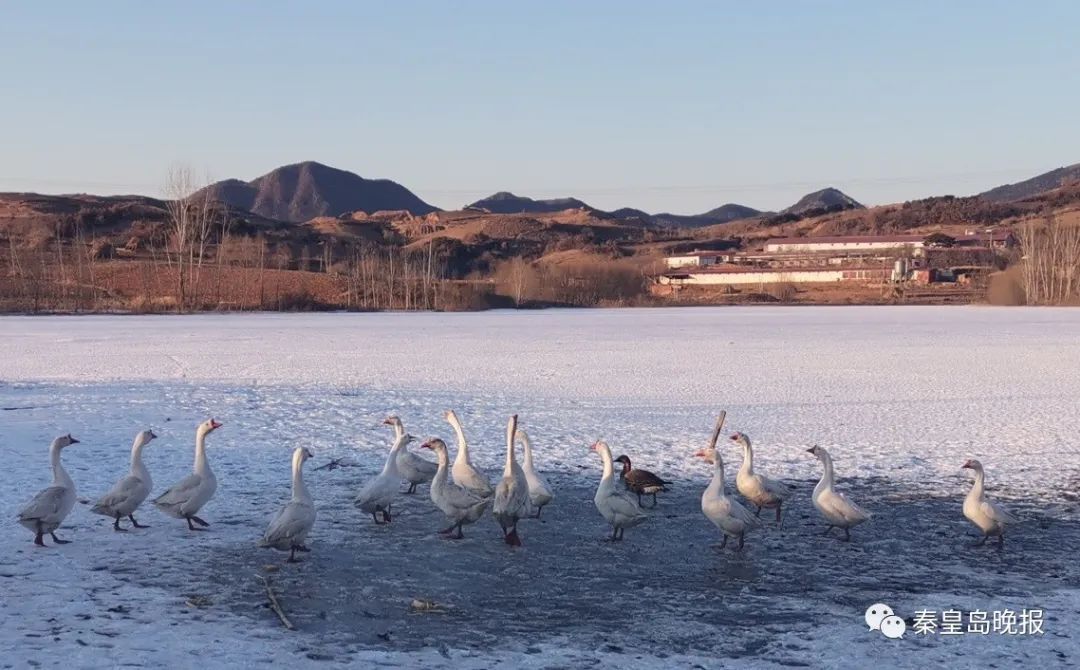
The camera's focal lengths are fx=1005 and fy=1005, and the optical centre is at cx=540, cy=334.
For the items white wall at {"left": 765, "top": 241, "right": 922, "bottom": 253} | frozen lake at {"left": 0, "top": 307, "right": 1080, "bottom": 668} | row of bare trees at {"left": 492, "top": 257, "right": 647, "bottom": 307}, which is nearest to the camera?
frozen lake at {"left": 0, "top": 307, "right": 1080, "bottom": 668}

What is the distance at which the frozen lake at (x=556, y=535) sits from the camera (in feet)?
21.6

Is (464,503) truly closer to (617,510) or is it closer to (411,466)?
(617,510)

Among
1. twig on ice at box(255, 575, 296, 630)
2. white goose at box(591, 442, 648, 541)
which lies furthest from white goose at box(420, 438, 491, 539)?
twig on ice at box(255, 575, 296, 630)

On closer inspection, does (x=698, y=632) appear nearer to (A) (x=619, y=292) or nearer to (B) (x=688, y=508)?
(B) (x=688, y=508)

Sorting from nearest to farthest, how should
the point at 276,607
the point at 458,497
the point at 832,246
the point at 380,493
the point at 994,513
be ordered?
the point at 276,607
the point at 994,513
the point at 458,497
the point at 380,493
the point at 832,246

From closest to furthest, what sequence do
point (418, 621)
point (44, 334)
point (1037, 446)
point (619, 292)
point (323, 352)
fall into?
point (418, 621)
point (1037, 446)
point (323, 352)
point (44, 334)
point (619, 292)

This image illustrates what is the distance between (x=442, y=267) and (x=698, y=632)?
360 ft

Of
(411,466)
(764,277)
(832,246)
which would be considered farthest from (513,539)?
(832,246)

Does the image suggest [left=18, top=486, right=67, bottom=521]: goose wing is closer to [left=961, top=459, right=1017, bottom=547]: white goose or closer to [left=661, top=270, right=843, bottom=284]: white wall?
[left=961, top=459, right=1017, bottom=547]: white goose

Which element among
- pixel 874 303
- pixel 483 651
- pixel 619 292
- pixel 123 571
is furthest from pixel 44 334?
pixel 874 303

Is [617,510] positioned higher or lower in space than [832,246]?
lower

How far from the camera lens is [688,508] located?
10.4 metres

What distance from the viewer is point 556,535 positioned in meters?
9.32

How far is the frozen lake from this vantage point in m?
6.58
